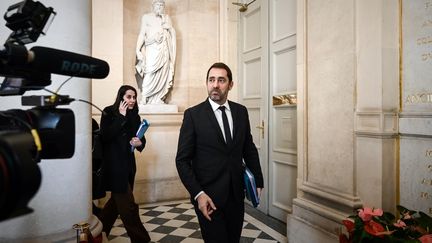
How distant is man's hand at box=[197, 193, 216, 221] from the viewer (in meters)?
1.81

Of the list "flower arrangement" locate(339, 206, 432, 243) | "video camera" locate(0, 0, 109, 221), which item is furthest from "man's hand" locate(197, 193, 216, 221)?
"video camera" locate(0, 0, 109, 221)

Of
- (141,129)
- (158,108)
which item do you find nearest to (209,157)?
(141,129)

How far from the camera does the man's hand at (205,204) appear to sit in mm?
1812

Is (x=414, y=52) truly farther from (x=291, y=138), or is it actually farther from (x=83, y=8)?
(x=83, y=8)

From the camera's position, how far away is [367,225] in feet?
5.75

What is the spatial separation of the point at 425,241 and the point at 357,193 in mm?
957

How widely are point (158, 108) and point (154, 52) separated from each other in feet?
2.86

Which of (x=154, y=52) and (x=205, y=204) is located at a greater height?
(x=154, y=52)

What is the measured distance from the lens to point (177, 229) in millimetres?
3689

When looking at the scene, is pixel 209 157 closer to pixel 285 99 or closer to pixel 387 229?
pixel 387 229

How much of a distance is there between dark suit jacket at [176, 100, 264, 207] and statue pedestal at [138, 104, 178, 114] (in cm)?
285

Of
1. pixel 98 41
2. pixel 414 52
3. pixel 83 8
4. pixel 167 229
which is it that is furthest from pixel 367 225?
pixel 98 41

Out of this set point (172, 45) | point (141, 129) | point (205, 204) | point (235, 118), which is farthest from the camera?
point (172, 45)

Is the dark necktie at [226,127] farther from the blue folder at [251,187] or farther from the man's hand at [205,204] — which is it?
the man's hand at [205,204]
